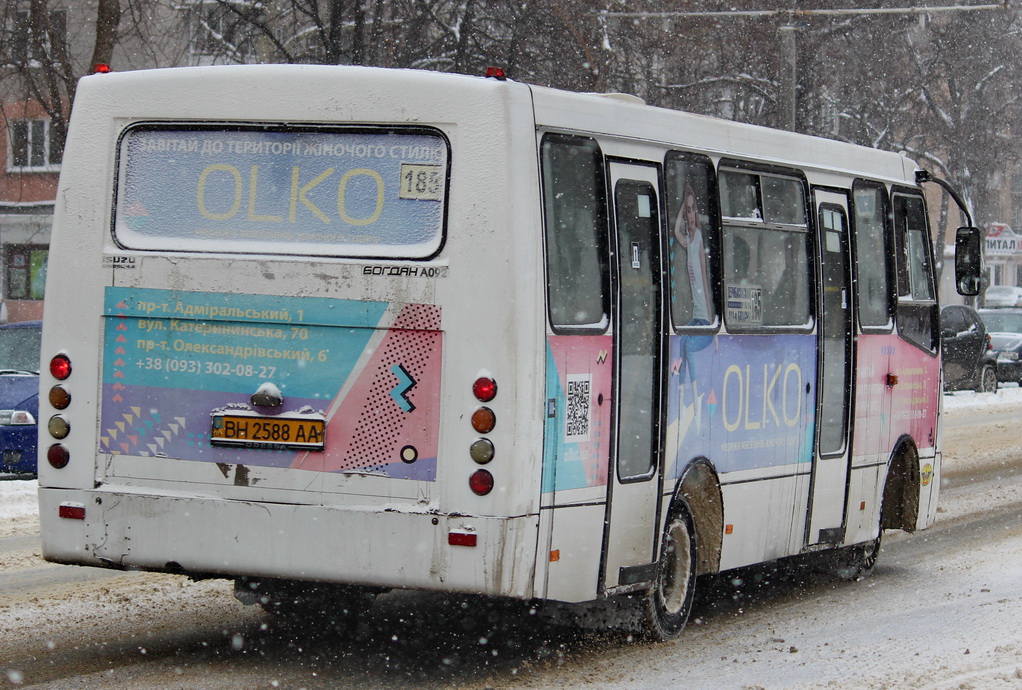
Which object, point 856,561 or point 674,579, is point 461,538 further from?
point 856,561

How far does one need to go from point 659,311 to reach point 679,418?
1.94 ft

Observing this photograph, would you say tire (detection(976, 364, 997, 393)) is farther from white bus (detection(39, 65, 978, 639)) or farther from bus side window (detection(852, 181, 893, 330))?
white bus (detection(39, 65, 978, 639))

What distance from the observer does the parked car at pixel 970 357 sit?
1225 inches

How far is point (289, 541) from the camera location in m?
7.00

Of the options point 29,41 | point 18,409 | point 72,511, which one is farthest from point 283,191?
point 29,41

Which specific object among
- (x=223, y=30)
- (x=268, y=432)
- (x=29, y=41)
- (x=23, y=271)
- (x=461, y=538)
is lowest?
(x=461, y=538)

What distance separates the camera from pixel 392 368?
22.8ft

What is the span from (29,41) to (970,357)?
18.3 metres

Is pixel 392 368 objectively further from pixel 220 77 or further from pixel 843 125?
pixel 843 125

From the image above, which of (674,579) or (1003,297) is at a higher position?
(1003,297)

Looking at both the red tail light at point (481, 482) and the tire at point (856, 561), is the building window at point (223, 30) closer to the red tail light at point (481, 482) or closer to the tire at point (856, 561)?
the tire at point (856, 561)

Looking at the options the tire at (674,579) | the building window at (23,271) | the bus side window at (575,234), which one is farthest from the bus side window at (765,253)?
the building window at (23,271)

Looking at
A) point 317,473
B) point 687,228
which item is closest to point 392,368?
point 317,473

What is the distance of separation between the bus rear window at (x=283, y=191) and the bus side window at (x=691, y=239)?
1736 millimetres
